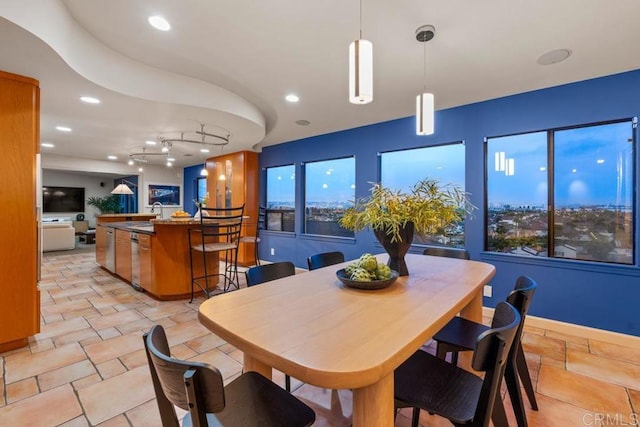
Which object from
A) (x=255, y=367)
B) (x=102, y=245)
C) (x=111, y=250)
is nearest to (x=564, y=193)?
(x=255, y=367)

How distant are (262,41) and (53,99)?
8.26 feet

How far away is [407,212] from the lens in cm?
168

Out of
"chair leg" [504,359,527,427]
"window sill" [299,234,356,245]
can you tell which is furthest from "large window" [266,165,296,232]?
"chair leg" [504,359,527,427]

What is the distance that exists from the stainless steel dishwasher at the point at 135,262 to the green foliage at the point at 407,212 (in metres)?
3.48

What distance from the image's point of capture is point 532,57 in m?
2.45

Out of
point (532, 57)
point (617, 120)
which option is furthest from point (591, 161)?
point (532, 57)

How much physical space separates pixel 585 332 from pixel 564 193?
1.39m

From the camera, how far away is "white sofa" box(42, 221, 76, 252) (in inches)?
281

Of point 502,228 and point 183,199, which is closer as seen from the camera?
point 502,228

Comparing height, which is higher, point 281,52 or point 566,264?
point 281,52

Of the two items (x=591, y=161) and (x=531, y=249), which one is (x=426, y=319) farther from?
(x=591, y=161)

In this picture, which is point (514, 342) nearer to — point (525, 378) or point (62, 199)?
point (525, 378)
